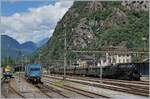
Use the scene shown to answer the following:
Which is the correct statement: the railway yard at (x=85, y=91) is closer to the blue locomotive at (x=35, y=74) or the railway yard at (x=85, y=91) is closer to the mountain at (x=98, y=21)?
the blue locomotive at (x=35, y=74)

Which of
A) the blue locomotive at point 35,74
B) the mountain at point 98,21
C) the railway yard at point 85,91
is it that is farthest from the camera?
the mountain at point 98,21

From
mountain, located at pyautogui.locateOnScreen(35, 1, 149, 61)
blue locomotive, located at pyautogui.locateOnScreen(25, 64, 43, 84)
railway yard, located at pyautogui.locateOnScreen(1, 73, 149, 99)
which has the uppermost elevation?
mountain, located at pyautogui.locateOnScreen(35, 1, 149, 61)

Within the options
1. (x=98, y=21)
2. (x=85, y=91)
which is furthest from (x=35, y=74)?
(x=98, y=21)

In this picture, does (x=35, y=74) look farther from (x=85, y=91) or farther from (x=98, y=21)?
(x=98, y=21)

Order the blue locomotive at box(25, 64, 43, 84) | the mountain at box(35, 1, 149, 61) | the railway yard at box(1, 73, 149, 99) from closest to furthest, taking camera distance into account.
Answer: the railway yard at box(1, 73, 149, 99) → the blue locomotive at box(25, 64, 43, 84) → the mountain at box(35, 1, 149, 61)

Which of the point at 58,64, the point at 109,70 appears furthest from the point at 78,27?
the point at 109,70

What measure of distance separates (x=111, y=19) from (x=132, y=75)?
418ft

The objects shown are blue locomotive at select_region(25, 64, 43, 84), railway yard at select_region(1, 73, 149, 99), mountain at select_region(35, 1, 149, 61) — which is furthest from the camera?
mountain at select_region(35, 1, 149, 61)

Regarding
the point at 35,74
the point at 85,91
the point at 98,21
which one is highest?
the point at 98,21

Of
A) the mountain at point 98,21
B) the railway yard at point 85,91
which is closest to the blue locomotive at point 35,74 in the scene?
the railway yard at point 85,91

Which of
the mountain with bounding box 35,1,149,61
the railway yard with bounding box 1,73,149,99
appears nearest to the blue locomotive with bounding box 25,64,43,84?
the railway yard with bounding box 1,73,149,99

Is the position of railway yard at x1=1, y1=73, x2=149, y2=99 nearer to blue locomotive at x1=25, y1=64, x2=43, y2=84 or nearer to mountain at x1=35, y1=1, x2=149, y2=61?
blue locomotive at x1=25, y1=64, x2=43, y2=84

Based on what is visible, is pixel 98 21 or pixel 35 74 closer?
pixel 35 74

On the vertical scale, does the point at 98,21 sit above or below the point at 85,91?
above
